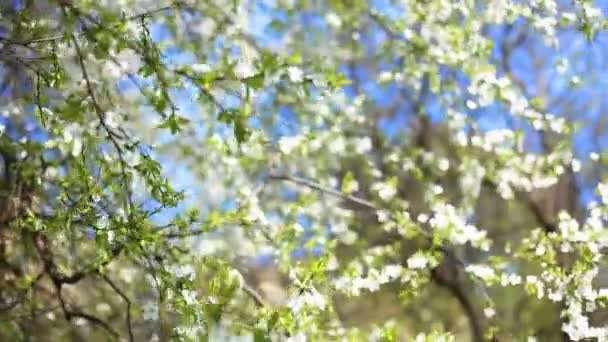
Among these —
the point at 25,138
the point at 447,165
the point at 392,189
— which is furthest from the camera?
the point at 447,165

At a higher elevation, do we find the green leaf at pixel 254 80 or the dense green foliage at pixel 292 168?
the dense green foliage at pixel 292 168

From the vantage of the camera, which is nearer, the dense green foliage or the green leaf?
the green leaf

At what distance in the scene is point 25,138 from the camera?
116 inches

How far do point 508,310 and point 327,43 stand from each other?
178cm

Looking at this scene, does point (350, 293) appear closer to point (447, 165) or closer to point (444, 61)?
point (444, 61)

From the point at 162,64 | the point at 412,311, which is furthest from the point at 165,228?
the point at 412,311

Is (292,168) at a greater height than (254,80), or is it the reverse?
(292,168)

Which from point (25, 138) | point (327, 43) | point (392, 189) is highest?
point (327, 43)

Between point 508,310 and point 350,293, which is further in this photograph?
point 508,310

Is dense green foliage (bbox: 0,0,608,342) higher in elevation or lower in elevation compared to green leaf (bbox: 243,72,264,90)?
higher

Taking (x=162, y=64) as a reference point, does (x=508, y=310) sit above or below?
above

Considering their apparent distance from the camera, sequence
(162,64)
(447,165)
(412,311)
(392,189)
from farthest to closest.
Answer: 1. (412,311)
2. (447,165)
3. (392,189)
4. (162,64)

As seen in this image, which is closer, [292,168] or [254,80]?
[254,80]

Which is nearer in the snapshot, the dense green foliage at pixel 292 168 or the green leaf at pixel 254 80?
the green leaf at pixel 254 80
